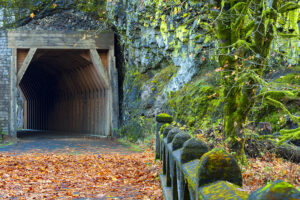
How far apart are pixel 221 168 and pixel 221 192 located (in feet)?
0.73

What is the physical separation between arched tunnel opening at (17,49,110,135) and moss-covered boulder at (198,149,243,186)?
14823mm

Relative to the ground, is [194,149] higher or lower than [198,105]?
lower

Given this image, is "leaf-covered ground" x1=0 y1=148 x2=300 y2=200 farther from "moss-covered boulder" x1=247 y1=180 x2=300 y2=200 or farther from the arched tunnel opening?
the arched tunnel opening

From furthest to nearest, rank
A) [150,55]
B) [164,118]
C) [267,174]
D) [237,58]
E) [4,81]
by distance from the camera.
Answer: [4,81] → [150,55] → [164,118] → [237,58] → [267,174]

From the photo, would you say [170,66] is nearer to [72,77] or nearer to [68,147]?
A: [68,147]

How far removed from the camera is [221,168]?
73.9 inches

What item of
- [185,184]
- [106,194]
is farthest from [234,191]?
[106,194]

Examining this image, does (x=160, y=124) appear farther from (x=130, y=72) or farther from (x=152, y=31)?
(x=130, y=72)

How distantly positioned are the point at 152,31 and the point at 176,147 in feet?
35.7

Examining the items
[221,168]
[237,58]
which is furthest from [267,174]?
[221,168]

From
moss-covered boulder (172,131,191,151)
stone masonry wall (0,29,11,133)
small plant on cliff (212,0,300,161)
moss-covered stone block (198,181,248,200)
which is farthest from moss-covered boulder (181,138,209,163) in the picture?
stone masonry wall (0,29,11,133)

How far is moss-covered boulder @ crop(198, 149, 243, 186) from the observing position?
6.11 feet

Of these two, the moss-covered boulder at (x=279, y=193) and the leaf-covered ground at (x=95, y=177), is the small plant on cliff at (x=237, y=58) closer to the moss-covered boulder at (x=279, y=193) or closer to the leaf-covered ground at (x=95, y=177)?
the leaf-covered ground at (x=95, y=177)

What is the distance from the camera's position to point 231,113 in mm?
7164
